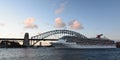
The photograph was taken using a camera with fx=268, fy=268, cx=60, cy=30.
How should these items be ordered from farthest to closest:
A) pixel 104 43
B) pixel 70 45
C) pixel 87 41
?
pixel 104 43
pixel 87 41
pixel 70 45

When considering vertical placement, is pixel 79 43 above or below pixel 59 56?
above

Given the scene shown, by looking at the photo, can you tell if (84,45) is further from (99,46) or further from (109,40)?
(109,40)

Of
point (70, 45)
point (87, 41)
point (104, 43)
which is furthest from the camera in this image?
point (104, 43)

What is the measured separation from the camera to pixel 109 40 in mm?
176000

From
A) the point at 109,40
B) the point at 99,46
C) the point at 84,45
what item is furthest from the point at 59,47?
the point at 109,40

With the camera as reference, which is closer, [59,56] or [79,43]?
[59,56]

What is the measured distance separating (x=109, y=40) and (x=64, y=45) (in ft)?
136

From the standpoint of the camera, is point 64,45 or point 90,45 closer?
point 64,45

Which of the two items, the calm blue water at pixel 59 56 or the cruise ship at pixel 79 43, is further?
the cruise ship at pixel 79 43

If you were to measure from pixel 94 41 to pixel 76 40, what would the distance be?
54.6ft

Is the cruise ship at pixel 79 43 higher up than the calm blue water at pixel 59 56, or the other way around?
the cruise ship at pixel 79 43

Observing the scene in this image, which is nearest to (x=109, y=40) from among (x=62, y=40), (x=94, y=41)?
(x=94, y=41)

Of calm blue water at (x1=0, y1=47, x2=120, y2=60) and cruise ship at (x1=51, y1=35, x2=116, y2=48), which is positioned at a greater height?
cruise ship at (x1=51, y1=35, x2=116, y2=48)

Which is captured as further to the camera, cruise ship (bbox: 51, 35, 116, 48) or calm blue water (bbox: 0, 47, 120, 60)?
cruise ship (bbox: 51, 35, 116, 48)
